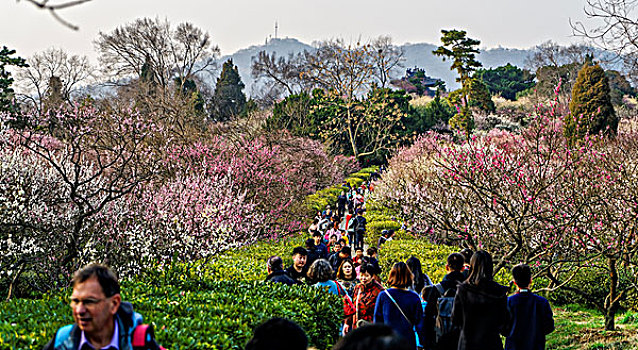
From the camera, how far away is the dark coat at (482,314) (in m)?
4.62

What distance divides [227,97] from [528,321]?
52087 mm

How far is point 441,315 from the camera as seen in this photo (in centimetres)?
530

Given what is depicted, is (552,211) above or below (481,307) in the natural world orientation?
above

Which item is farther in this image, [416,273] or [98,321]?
[416,273]

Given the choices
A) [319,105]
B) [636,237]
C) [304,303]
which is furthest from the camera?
[319,105]

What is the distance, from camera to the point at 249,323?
5152 millimetres

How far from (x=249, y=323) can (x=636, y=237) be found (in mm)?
5975

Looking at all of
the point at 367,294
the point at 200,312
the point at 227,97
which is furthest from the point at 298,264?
the point at 227,97

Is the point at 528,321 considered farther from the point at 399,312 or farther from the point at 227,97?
the point at 227,97

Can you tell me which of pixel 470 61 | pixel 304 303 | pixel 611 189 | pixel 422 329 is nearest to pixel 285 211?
pixel 611 189

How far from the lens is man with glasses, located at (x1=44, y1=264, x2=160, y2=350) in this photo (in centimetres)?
264

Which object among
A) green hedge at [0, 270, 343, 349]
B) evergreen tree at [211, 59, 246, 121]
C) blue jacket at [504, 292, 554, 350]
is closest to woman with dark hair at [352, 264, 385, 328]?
green hedge at [0, 270, 343, 349]

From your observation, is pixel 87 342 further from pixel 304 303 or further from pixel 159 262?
pixel 159 262

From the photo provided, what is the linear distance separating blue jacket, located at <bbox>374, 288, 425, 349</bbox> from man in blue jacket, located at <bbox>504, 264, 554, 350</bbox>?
82 centimetres
